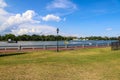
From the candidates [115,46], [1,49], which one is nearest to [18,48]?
[1,49]

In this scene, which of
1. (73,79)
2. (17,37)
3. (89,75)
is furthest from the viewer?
(17,37)

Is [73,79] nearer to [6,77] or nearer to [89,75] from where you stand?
[89,75]

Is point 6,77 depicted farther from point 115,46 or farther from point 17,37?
point 17,37

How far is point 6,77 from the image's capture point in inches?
470

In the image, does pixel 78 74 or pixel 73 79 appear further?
pixel 78 74

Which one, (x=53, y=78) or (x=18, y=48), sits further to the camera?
(x=18, y=48)

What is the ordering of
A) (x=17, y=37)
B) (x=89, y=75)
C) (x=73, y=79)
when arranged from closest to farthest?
(x=73, y=79)
(x=89, y=75)
(x=17, y=37)

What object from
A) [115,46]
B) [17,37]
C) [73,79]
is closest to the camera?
[73,79]

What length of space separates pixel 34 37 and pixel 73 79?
344ft

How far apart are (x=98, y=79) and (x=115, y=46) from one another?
2491cm

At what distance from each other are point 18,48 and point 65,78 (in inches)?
1011

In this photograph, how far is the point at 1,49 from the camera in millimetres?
36281

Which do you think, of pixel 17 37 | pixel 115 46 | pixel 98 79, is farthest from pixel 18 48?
pixel 17 37

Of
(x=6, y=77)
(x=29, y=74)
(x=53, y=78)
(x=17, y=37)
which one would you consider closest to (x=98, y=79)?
(x=53, y=78)
